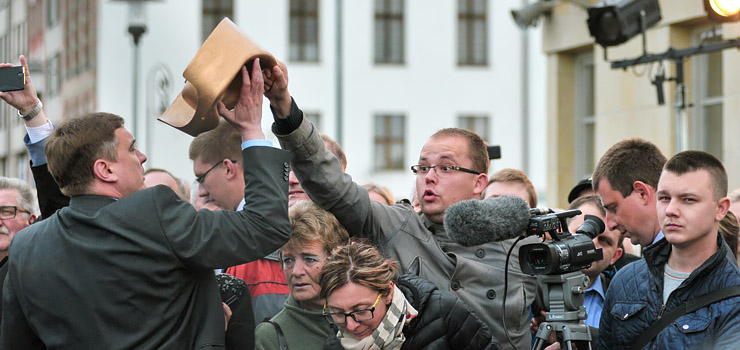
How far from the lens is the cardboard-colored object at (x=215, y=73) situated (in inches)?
139

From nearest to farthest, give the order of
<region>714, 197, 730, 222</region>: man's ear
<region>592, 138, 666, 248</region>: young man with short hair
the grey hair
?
1. <region>714, 197, 730, 222</region>: man's ear
2. <region>592, 138, 666, 248</region>: young man with short hair
3. the grey hair

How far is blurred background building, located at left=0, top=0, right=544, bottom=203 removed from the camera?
3278cm

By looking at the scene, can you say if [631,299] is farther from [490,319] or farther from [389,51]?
[389,51]

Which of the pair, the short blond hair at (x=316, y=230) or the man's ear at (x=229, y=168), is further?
the man's ear at (x=229, y=168)

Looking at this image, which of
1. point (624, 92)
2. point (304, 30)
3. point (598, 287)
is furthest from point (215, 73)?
point (304, 30)

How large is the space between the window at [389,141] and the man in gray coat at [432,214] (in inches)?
1106

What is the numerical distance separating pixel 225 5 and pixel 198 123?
30.6 metres

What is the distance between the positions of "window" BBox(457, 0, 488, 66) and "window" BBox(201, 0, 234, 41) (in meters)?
7.53

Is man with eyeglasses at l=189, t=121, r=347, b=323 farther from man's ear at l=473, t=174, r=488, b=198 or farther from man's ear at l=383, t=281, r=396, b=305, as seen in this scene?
man's ear at l=383, t=281, r=396, b=305

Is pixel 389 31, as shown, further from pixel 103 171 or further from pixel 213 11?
pixel 103 171

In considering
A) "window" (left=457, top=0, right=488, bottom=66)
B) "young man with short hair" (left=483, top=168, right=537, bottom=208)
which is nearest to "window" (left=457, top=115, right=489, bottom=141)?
"window" (left=457, top=0, right=488, bottom=66)

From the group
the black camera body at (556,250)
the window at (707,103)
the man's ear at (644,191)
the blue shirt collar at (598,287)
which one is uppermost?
the window at (707,103)

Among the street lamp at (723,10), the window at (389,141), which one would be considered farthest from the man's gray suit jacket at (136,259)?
the window at (389,141)

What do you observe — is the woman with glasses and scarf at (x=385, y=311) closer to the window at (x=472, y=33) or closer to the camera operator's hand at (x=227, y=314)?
the camera operator's hand at (x=227, y=314)
